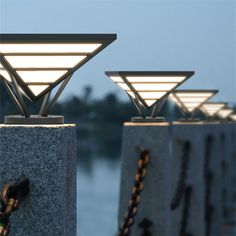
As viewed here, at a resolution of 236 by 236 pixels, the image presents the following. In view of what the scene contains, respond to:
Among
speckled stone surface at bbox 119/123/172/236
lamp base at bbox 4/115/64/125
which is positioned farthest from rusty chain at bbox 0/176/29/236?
speckled stone surface at bbox 119/123/172/236

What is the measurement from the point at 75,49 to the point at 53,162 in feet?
2.23

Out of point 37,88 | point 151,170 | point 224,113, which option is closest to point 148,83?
point 151,170

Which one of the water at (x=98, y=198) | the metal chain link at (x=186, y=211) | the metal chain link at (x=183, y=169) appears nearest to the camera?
the metal chain link at (x=183, y=169)

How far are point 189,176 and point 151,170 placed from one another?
123 inches

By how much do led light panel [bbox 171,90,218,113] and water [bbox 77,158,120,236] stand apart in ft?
57.1

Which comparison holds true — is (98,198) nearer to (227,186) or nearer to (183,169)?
(227,186)


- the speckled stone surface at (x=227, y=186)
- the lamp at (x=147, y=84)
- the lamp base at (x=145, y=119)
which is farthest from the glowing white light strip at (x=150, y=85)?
the speckled stone surface at (x=227, y=186)

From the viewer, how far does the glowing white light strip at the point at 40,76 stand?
438cm

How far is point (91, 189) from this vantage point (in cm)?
6938

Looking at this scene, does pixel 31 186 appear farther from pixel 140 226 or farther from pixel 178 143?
pixel 178 143

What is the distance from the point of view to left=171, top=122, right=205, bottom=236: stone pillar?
382 inches

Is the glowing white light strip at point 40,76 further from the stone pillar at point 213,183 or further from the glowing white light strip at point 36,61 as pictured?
the stone pillar at point 213,183

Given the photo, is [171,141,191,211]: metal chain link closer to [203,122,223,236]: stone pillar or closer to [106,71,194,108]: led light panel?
[106,71,194,108]: led light panel

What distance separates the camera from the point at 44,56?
4312 mm
